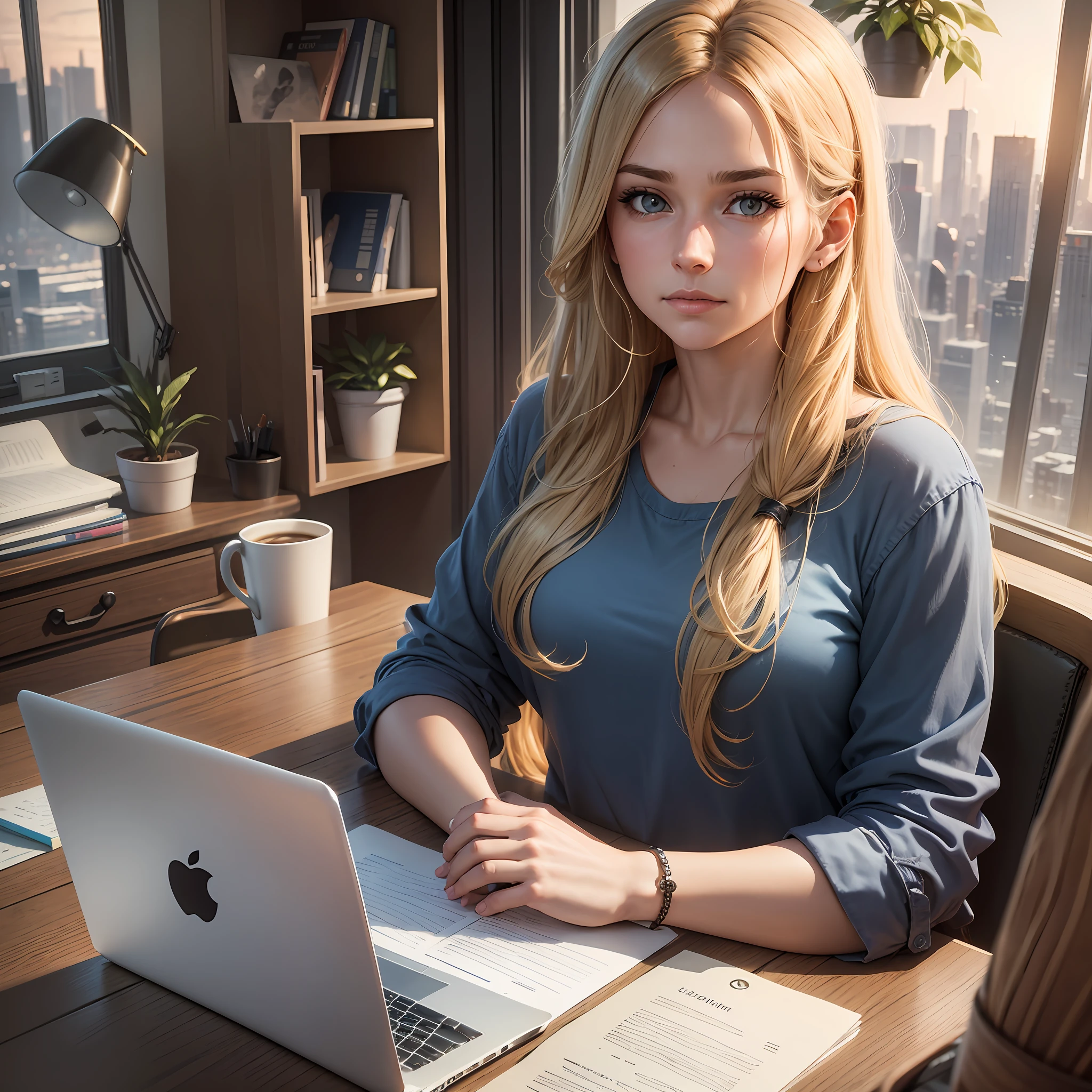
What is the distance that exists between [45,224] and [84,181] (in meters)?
0.56

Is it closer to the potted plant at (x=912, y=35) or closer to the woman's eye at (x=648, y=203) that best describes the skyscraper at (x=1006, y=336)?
the potted plant at (x=912, y=35)

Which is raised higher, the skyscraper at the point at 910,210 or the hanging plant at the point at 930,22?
the hanging plant at the point at 930,22

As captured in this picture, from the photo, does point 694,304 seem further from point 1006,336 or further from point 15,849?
point 1006,336

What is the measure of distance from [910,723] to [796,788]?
18 centimetres

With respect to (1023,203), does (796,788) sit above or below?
below

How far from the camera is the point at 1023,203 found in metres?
1.95

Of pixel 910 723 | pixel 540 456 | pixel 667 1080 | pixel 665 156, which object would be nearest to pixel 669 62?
pixel 665 156

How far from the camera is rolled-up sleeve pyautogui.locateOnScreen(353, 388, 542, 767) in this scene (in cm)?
127

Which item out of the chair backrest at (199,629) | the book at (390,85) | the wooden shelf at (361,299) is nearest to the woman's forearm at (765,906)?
the chair backrest at (199,629)

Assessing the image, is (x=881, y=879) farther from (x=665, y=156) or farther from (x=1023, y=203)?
(x=1023, y=203)

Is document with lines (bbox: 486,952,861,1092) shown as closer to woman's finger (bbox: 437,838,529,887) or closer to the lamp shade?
woman's finger (bbox: 437,838,529,887)

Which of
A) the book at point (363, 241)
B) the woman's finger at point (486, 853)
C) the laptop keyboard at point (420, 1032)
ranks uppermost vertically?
the book at point (363, 241)

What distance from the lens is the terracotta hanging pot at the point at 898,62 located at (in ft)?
6.27

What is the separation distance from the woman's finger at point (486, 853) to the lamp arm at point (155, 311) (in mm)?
1942
